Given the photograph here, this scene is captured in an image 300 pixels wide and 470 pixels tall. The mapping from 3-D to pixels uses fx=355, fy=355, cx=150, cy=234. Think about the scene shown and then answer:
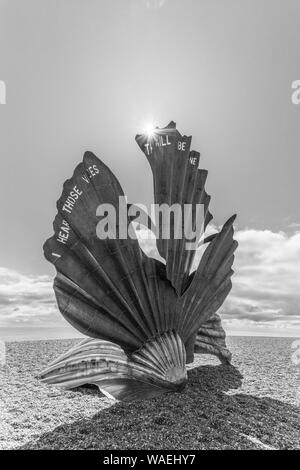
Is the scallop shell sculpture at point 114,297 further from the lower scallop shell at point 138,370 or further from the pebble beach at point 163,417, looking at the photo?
the pebble beach at point 163,417

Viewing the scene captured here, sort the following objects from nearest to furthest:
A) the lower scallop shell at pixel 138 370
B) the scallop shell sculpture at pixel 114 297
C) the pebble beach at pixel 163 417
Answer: the pebble beach at pixel 163 417 → the lower scallop shell at pixel 138 370 → the scallop shell sculpture at pixel 114 297

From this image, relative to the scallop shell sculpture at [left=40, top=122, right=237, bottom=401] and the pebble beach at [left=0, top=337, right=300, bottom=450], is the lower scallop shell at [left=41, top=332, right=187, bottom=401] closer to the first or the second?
the scallop shell sculpture at [left=40, top=122, right=237, bottom=401]

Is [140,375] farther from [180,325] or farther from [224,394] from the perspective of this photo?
[224,394]

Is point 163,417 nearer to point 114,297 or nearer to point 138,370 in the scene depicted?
point 138,370

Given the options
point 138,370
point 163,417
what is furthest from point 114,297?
point 163,417

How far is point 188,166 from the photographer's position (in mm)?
8250

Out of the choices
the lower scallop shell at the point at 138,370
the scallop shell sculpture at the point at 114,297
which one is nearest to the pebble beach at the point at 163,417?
the lower scallop shell at the point at 138,370

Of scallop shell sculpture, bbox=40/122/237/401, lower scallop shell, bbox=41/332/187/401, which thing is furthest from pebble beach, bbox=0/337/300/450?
scallop shell sculpture, bbox=40/122/237/401

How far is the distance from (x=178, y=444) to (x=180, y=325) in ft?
8.34

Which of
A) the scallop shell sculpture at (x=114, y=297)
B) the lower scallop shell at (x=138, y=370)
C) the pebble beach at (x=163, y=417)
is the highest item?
the scallop shell sculpture at (x=114, y=297)

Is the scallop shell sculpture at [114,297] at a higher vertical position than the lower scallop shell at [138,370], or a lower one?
higher

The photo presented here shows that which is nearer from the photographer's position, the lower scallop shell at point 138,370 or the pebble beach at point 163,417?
the pebble beach at point 163,417

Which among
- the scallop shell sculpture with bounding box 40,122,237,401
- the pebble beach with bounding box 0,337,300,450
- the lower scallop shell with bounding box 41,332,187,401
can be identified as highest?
the scallop shell sculpture with bounding box 40,122,237,401
